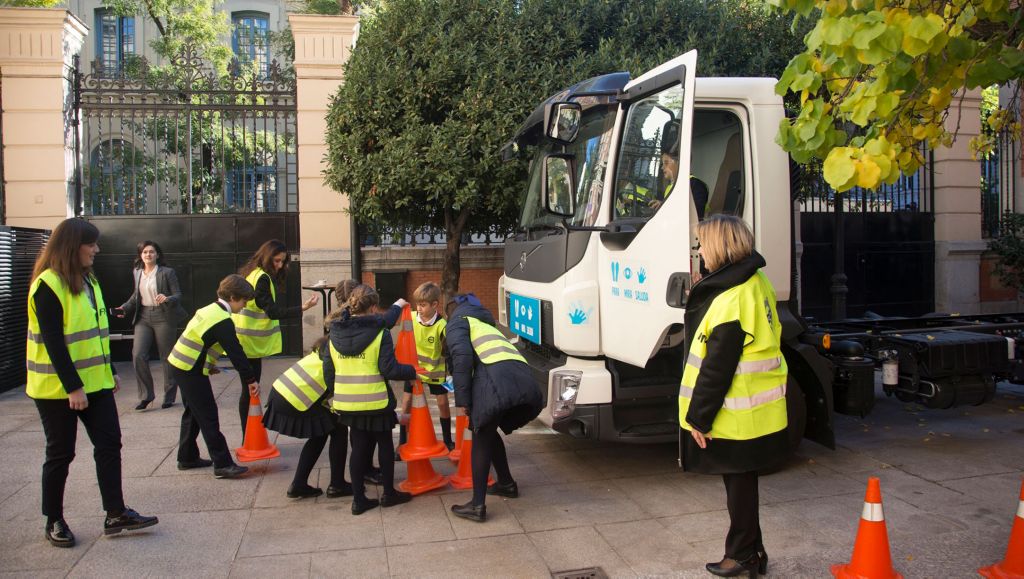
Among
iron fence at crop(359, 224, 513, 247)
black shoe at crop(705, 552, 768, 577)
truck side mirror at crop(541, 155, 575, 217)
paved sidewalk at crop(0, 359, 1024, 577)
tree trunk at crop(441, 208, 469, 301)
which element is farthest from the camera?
iron fence at crop(359, 224, 513, 247)

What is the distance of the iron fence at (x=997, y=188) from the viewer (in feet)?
43.1

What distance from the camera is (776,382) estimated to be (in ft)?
12.4

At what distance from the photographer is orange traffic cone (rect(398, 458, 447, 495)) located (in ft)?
17.5

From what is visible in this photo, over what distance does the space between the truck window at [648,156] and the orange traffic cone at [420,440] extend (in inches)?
76.4

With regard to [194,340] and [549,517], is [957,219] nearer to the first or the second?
[549,517]

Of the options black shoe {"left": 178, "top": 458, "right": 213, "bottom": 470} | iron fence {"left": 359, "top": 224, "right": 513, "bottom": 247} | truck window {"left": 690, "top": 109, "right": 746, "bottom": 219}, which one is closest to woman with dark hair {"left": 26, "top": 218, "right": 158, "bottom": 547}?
black shoe {"left": 178, "top": 458, "right": 213, "bottom": 470}

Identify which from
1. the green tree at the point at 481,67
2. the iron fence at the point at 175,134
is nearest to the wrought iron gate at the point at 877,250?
the green tree at the point at 481,67

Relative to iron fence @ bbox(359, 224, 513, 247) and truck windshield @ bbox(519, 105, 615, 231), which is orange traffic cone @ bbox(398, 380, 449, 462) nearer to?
truck windshield @ bbox(519, 105, 615, 231)

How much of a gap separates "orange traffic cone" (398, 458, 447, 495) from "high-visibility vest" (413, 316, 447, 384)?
84 centimetres

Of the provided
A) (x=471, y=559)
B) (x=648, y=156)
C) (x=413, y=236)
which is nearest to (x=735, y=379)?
(x=471, y=559)

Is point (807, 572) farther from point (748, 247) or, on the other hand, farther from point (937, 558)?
point (748, 247)

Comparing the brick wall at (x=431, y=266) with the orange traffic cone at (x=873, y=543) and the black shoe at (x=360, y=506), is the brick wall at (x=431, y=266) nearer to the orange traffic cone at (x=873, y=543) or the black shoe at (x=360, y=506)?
the black shoe at (x=360, y=506)

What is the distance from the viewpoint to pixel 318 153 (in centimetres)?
1091

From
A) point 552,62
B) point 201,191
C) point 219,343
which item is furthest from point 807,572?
point 201,191
